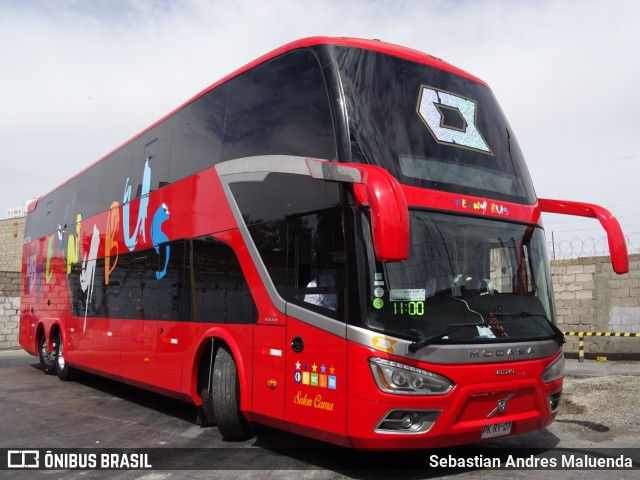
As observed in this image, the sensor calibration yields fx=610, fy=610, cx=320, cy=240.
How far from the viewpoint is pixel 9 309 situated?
2061 cm

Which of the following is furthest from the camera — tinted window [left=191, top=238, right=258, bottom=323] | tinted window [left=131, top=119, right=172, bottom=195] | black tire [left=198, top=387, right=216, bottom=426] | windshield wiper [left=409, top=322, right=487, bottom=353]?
tinted window [left=131, top=119, right=172, bottom=195]

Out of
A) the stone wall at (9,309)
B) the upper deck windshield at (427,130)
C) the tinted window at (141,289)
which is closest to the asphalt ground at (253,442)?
the tinted window at (141,289)

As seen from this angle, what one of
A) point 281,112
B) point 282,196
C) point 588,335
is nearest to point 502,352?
point 282,196

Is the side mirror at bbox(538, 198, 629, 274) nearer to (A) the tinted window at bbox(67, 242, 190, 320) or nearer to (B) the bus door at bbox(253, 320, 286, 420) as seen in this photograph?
(B) the bus door at bbox(253, 320, 286, 420)

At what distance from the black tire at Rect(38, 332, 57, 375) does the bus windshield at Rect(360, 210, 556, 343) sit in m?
10.8

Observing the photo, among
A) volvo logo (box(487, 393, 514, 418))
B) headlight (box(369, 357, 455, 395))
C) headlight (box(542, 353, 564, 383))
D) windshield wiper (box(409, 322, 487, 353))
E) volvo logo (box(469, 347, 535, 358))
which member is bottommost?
volvo logo (box(487, 393, 514, 418))

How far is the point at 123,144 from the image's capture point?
10.5m

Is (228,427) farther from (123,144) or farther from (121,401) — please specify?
(123,144)

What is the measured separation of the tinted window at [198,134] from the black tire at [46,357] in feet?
23.9

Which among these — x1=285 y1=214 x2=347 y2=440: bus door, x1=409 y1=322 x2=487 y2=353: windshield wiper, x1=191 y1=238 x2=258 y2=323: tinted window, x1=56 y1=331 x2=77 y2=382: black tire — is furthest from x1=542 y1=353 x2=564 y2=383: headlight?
x1=56 y1=331 x2=77 y2=382: black tire

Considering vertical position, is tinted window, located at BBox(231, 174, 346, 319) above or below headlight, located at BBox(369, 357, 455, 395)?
above

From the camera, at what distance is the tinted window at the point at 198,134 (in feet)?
24.7

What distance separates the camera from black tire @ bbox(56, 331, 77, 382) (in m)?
12.8

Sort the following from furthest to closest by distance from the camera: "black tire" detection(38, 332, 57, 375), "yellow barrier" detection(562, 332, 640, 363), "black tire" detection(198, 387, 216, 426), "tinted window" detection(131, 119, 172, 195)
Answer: "yellow barrier" detection(562, 332, 640, 363), "black tire" detection(38, 332, 57, 375), "tinted window" detection(131, 119, 172, 195), "black tire" detection(198, 387, 216, 426)
